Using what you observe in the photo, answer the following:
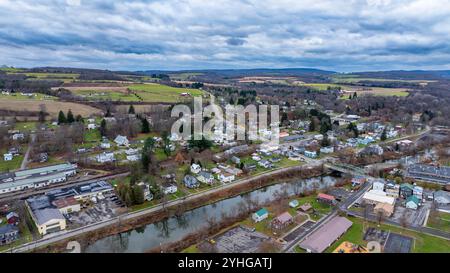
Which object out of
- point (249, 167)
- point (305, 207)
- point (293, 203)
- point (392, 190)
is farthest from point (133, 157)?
point (392, 190)

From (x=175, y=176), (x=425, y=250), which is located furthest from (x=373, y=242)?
(x=175, y=176)

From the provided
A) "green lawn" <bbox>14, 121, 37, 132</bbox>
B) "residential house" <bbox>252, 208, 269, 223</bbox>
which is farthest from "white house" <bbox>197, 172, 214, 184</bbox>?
"green lawn" <bbox>14, 121, 37, 132</bbox>

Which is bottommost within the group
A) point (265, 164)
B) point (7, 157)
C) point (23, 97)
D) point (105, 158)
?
point (265, 164)

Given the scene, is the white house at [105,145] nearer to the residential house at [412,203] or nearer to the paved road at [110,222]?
the paved road at [110,222]

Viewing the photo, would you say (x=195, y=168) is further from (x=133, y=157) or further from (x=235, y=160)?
(x=133, y=157)

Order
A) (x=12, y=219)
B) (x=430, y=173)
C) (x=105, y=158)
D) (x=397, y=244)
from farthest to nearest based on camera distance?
(x=105, y=158) → (x=430, y=173) → (x=12, y=219) → (x=397, y=244)

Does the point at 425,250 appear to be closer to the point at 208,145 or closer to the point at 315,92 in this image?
the point at 208,145

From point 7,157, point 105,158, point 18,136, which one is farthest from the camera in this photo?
point 18,136
